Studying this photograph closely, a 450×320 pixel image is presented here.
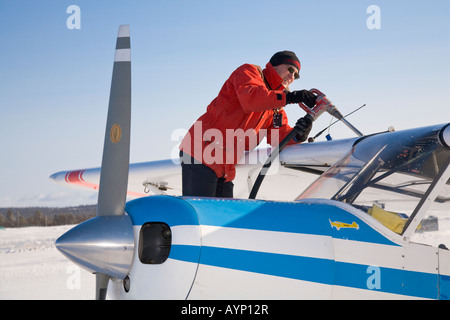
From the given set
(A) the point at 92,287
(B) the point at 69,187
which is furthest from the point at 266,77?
(B) the point at 69,187

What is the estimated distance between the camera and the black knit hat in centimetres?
440

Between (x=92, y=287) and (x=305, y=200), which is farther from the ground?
(x=305, y=200)

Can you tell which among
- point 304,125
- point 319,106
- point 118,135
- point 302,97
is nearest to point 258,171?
point 304,125

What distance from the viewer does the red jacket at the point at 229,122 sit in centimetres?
405

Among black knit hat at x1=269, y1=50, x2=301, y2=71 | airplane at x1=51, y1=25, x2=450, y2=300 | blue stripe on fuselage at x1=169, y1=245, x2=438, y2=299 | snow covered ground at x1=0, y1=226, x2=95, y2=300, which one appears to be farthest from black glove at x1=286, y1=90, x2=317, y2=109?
snow covered ground at x1=0, y1=226, x2=95, y2=300

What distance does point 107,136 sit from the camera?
305 cm

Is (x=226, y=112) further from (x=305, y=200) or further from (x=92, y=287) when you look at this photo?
(x=92, y=287)

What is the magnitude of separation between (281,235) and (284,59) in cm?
218

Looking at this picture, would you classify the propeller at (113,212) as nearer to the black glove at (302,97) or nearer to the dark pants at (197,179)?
the dark pants at (197,179)

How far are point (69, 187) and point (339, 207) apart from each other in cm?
674

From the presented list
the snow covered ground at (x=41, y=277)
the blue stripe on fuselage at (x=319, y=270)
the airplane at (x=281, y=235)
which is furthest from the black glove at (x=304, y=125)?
the snow covered ground at (x=41, y=277)

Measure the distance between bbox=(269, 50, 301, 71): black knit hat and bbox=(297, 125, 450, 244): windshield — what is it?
1206mm

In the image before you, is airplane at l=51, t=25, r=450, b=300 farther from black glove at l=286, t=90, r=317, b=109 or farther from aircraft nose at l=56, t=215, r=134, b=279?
black glove at l=286, t=90, r=317, b=109

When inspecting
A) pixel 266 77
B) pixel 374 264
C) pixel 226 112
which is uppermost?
pixel 266 77
